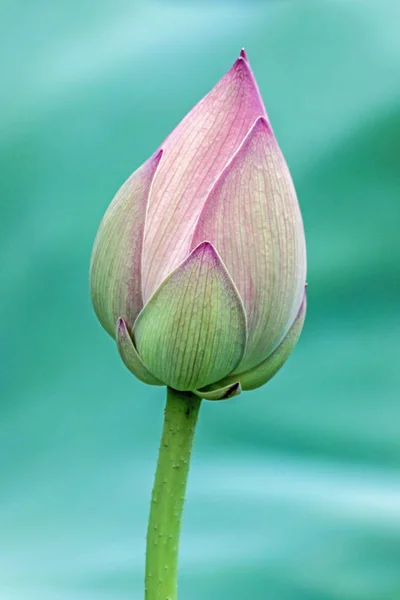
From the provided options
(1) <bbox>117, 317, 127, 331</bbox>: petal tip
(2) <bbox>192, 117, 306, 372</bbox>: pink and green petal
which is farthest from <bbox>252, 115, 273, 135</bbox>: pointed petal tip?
(1) <bbox>117, 317, 127, 331</bbox>: petal tip

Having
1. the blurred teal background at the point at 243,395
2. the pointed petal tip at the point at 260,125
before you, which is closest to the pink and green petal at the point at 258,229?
the pointed petal tip at the point at 260,125

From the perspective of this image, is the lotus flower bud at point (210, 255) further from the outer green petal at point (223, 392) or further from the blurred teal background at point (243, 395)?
the blurred teal background at point (243, 395)

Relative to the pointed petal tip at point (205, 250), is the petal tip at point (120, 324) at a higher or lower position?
lower

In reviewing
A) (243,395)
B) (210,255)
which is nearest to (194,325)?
(210,255)

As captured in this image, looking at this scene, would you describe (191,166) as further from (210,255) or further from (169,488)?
(169,488)

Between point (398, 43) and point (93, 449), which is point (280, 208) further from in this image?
point (398, 43)

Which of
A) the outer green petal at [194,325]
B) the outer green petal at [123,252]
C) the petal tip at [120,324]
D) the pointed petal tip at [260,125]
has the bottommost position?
the outer green petal at [194,325]

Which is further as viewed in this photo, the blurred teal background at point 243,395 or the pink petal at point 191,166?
the blurred teal background at point 243,395

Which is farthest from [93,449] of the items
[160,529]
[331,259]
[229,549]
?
[160,529]
